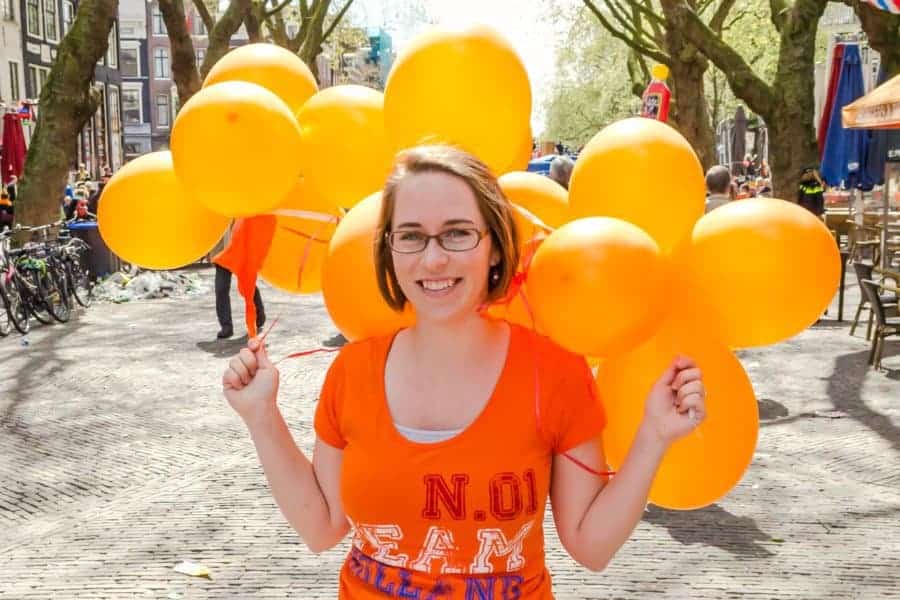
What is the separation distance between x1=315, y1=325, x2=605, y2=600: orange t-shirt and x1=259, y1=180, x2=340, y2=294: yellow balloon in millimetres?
545

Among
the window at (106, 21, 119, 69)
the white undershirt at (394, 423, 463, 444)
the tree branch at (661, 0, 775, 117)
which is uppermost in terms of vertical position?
the window at (106, 21, 119, 69)

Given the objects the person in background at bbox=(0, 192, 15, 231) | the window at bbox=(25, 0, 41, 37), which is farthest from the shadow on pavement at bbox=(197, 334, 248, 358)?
the window at bbox=(25, 0, 41, 37)

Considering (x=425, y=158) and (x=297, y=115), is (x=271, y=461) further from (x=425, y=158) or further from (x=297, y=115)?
(x=297, y=115)

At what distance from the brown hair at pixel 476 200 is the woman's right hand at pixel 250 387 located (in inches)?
12.0

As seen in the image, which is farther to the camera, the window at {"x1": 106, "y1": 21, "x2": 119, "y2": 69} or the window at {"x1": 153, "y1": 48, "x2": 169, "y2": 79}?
the window at {"x1": 153, "y1": 48, "x2": 169, "y2": 79}

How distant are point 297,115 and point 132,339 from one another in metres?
9.33

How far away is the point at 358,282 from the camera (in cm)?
205

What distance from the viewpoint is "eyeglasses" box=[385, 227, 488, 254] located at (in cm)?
186

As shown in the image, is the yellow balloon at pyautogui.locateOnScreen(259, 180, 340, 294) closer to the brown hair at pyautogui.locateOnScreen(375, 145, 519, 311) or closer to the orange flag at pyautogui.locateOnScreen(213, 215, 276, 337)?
the orange flag at pyautogui.locateOnScreen(213, 215, 276, 337)

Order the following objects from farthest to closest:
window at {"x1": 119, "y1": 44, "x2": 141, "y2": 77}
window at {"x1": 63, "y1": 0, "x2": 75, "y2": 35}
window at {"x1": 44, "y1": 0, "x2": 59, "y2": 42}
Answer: window at {"x1": 119, "y1": 44, "x2": 141, "y2": 77} → window at {"x1": 63, "y1": 0, "x2": 75, "y2": 35} → window at {"x1": 44, "y1": 0, "x2": 59, "y2": 42}

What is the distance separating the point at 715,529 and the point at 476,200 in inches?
148

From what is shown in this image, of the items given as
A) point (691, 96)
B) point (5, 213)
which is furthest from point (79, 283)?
point (691, 96)

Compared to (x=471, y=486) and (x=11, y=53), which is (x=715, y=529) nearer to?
(x=471, y=486)

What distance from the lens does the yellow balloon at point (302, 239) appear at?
240cm
